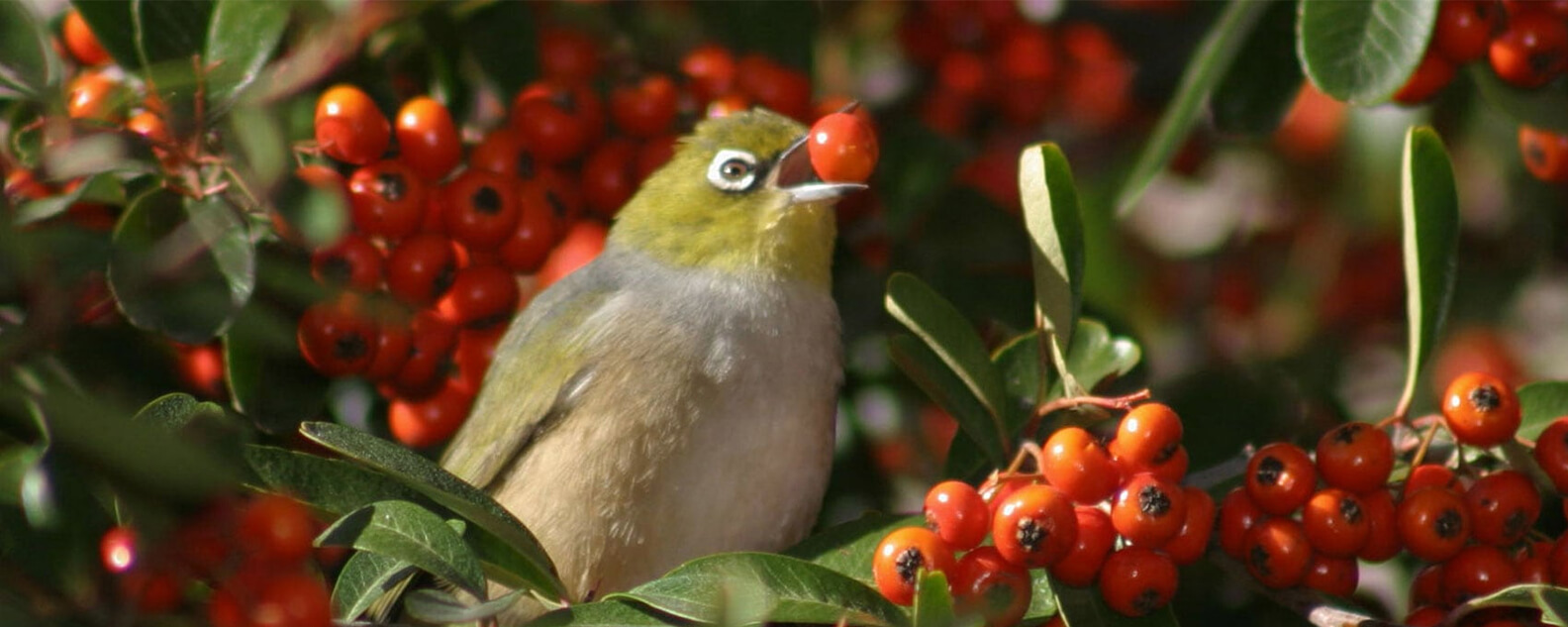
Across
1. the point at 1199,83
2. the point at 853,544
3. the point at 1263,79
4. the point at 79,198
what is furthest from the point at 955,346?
the point at 79,198

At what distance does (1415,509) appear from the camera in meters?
3.04

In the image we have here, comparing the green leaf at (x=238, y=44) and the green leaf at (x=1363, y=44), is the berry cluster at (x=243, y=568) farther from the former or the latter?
the green leaf at (x=1363, y=44)

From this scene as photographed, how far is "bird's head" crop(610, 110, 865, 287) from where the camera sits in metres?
4.28

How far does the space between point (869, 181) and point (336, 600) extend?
2415 mm

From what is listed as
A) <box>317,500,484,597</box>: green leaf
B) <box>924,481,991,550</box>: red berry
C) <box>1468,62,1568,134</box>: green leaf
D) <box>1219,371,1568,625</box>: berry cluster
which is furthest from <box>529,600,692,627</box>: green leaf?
<box>1468,62,1568,134</box>: green leaf

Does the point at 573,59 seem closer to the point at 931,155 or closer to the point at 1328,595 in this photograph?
the point at 931,155

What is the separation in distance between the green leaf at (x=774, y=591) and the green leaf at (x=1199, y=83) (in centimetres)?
168

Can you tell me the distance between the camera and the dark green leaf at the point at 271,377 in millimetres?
3574

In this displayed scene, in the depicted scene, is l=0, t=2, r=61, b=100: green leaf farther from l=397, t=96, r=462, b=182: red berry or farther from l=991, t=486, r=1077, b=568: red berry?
l=991, t=486, r=1077, b=568: red berry

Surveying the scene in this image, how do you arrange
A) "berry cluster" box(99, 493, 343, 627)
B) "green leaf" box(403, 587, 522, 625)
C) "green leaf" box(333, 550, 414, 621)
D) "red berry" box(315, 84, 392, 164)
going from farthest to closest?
"red berry" box(315, 84, 392, 164) → "green leaf" box(333, 550, 414, 621) → "green leaf" box(403, 587, 522, 625) → "berry cluster" box(99, 493, 343, 627)

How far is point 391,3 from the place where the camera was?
3.74 m

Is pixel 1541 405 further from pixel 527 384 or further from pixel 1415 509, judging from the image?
pixel 527 384

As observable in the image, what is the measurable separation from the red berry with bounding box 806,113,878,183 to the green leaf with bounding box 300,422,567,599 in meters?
1.24

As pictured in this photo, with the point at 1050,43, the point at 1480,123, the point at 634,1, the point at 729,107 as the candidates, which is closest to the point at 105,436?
the point at 729,107
